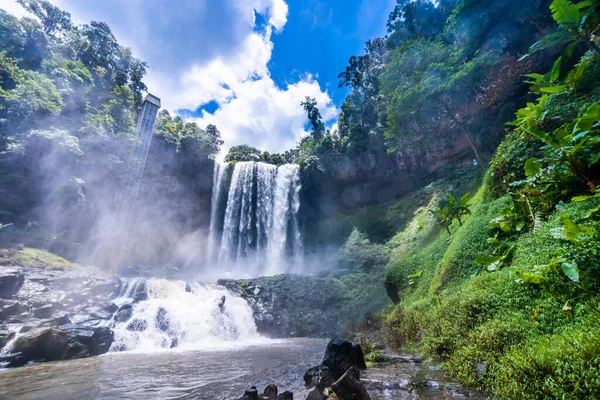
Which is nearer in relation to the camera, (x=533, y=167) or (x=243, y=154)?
(x=533, y=167)

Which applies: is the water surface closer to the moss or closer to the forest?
the forest

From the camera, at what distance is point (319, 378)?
4.33m

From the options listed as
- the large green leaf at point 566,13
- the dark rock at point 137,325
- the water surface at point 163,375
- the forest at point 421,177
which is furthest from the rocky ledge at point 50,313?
the large green leaf at point 566,13

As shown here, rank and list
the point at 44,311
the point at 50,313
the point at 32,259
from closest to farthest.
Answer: the point at 44,311, the point at 50,313, the point at 32,259

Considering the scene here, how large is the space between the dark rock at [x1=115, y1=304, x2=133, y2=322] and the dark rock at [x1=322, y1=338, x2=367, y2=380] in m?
10.4

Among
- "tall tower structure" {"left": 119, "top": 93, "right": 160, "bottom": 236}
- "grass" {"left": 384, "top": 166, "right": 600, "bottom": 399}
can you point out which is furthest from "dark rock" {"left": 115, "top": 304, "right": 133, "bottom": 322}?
"tall tower structure" {"left": 119, "top": 93, "right": 160, "bottom": 236}

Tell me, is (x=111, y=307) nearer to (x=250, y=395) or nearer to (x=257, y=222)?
(x=250, y=395)

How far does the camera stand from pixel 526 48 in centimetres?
1542

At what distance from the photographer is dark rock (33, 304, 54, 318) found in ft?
33.5

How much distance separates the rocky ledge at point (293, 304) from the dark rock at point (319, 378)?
8.61 metres

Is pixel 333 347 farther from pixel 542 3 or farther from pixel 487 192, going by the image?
pixel 542 3

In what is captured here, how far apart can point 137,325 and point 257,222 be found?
16908 mm

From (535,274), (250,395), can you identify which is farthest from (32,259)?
(535,274)

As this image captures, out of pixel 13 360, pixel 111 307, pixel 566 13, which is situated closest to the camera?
pixel 566 13
